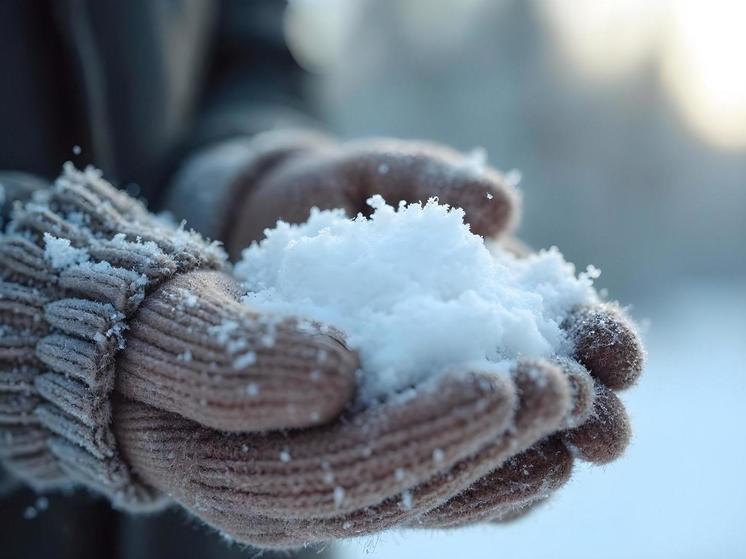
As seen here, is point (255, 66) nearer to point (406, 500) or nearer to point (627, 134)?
point (406, 500)

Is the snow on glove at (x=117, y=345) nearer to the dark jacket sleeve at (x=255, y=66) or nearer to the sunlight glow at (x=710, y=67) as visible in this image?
the dark jacket sleeve at (x=255, y=66)

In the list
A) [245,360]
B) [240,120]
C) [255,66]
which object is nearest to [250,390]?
[245,360]

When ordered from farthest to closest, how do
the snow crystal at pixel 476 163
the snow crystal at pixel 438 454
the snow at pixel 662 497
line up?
the snow at pixel 662 497
the snow crystal at pixel 476 163
the snow crystal at pixel 438 454

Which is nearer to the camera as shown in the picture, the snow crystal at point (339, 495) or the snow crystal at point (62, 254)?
the snow crystal at point (339, 495)

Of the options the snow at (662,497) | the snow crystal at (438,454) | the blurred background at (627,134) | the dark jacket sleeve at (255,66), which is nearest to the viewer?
the snow crystal at (438,454)

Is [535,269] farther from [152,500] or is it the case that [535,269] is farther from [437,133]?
[437,133]

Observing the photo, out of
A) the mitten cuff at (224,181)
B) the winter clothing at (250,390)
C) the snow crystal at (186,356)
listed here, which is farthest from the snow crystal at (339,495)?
the mitten cuff at (224,181)
